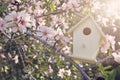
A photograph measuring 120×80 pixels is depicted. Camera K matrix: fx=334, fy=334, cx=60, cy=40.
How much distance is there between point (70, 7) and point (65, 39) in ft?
2.79

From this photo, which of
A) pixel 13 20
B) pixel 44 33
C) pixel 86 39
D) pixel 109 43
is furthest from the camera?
pixel 86 39

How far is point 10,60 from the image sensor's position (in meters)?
4.17

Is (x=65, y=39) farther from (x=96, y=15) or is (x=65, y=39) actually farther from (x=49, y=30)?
(x=96, y=15)

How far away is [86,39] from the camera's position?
3291 millimetres

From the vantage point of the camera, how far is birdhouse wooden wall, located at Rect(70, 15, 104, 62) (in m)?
3.16

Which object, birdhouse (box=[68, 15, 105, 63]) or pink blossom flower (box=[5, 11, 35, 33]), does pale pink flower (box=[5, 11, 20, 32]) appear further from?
birdhouse (box=[68, 15, 105, 63])

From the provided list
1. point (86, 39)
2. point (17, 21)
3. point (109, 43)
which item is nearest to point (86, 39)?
point (86, 39)

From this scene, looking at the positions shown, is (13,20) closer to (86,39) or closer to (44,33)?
(44,33)

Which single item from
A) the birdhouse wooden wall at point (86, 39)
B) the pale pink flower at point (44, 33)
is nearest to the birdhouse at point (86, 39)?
the birdhouse wooden wall at point (86, 39)

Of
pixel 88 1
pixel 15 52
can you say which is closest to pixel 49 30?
pixel 88 1

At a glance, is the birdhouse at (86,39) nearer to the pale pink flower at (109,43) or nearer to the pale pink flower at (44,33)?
the pale pink flower at (109,43)

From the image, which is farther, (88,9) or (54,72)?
(54,72)

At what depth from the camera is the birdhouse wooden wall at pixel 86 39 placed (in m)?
3.16

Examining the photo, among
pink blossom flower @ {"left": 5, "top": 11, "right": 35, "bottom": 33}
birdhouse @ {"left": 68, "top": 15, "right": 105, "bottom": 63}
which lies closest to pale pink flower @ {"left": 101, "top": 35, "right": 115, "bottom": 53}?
birdhouse @ {"left": 68, "top": 15, "right": 105, "bottom": 63}
